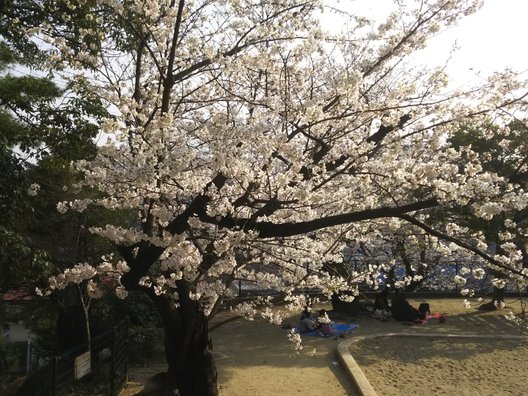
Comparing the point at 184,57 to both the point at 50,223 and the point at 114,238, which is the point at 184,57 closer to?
the point at 114,238

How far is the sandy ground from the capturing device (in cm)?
756

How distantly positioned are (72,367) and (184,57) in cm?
380

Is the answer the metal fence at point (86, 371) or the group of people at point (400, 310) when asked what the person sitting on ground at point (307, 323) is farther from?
the metal fence at point (86, 371)

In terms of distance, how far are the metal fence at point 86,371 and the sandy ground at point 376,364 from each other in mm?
464

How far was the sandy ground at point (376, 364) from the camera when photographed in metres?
7.56

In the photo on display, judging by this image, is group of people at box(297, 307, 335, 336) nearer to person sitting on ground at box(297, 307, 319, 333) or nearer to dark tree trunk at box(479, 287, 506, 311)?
person sitting on ground at box(297, 307, 319, 333)

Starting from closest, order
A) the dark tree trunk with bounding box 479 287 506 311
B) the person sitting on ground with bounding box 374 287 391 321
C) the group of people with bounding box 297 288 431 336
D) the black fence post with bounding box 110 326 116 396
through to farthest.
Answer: the black fence post with bounding box 110 326 116 396 < the group of people with bounding box 297 288 431 336 < the person sitting on ground with bounding box 374 287 391 321 < the dark tree trunk with bounding box 479 287 506 311

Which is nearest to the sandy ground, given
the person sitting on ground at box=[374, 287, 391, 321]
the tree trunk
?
the person sitting on ground at box=[374, 287, 391, 321]

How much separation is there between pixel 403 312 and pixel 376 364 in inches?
178

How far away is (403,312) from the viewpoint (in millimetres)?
12992

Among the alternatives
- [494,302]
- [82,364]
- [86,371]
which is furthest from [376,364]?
[494,302]

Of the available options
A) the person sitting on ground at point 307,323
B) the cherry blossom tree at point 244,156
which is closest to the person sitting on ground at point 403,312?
the person sitting on ground at point 307,323

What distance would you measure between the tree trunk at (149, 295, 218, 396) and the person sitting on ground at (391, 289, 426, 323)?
826cm

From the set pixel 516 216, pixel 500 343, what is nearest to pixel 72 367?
pixel 500 343
